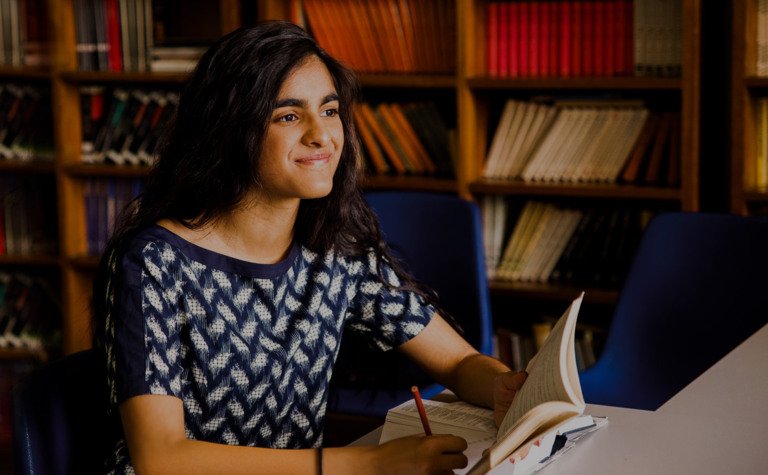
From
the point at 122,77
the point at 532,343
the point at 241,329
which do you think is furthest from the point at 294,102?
the point at 122,77

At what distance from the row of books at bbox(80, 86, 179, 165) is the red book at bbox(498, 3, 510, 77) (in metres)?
1.17

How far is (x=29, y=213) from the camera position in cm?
390

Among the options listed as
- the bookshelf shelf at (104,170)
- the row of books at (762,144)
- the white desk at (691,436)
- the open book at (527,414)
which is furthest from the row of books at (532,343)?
the open book at (527,414)

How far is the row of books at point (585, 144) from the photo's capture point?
3121 millimetres

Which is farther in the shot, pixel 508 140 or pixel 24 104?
pixel 24 104

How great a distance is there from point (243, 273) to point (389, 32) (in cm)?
188

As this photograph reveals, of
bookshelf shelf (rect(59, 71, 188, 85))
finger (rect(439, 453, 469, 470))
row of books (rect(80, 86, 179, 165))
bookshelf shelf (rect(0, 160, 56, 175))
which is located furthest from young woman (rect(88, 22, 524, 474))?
bookshelf shelf (rect(0, 160, 56, 175))

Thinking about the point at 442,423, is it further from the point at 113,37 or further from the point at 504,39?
the point at 113,37

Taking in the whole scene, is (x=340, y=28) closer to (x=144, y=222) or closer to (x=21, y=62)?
(x=21, y=62)

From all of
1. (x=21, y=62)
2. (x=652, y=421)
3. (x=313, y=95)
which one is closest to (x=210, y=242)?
(x=313, y=95)

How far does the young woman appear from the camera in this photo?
1.52m

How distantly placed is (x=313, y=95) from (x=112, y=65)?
7.32ft

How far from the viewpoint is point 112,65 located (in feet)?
12.2

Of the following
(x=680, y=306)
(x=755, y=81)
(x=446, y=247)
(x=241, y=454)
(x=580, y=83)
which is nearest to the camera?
(x=241, y=454)
